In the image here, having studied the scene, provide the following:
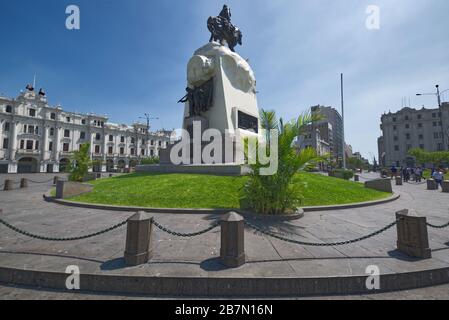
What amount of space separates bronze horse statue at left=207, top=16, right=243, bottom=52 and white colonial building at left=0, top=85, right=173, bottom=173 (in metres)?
34.9

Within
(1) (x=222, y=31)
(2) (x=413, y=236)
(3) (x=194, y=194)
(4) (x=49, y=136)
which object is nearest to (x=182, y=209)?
(3) (x=194, y=194)

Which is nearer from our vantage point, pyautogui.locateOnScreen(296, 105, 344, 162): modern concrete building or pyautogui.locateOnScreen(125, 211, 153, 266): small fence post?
pyautogui.locateOnScreen(125, 211, 153, 266): small fence post

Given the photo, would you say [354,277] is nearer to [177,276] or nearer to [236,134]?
[177,276]

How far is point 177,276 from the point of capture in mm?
3617

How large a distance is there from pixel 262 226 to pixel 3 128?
209 feet

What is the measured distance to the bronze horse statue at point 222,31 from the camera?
23.3 m

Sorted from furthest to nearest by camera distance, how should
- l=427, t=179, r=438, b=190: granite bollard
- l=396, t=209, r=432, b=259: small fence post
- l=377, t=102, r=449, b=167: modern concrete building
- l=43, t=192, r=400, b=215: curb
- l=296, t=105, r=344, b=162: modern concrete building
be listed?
1. l=296, t=105, r=344, b=162: modern concrete building
2. l=377, t=102, r=449, b=167: modern concrete building
3. l=427, t=179, r=438, b=190: granite bollard
4. l=43, t=192, r=400, b=215: curb
5. l=396, t=209, r=432, b=259: small fence post

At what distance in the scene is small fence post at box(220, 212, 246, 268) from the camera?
403 cm

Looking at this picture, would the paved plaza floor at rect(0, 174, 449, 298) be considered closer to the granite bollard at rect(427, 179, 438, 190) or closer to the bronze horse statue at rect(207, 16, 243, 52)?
the granite bollard at rect(427, 179, 438, 190)

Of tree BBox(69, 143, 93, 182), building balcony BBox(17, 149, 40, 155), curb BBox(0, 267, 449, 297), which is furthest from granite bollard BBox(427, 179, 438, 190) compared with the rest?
building balcony BBox(17, 149, 40, 155)

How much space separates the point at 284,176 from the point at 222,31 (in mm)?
21721

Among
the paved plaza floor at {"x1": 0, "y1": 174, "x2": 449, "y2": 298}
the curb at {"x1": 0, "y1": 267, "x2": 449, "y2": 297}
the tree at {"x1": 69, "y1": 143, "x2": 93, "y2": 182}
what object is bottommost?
the curb at {"x1": 0, "y1": 267, "x2": 449, "y2": 297}

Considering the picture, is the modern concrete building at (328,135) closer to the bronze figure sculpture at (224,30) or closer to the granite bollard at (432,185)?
the bronze figure sculpture at (224,30)
